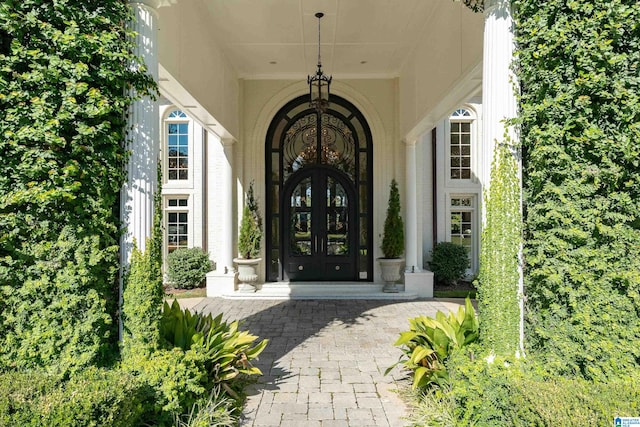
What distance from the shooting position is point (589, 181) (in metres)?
3.01

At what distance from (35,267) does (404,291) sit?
7598 millimetres

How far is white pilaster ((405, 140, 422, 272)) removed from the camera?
9.40m

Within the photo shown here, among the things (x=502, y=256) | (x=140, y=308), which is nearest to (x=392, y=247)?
(x=502, y=256)

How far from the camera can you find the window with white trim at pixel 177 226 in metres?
11.6

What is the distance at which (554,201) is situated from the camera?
3.09m

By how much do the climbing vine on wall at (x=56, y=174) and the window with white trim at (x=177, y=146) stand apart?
8.77m

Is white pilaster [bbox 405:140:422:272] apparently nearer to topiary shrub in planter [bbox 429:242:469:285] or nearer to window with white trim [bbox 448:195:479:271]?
topiary shrub in planter [bbox 429:242:469:285]

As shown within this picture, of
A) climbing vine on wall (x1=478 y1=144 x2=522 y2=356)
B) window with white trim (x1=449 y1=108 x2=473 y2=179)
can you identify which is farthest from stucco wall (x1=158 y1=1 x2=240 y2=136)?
→ window with white trim (x1=449 y1=108 x2=473 y2=179)

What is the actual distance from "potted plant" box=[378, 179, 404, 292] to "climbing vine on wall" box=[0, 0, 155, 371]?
6785 mm

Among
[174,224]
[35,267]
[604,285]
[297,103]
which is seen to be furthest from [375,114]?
[35,267]

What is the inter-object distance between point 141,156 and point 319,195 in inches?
265

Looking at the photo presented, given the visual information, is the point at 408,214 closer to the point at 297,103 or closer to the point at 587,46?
the point at 297,103

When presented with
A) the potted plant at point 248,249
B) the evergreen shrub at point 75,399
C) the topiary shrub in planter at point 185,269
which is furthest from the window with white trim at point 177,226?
the evergreen shrub at point 75,399

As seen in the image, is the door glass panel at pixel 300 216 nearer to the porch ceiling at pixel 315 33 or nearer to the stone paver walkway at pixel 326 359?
the stone paver walkway at pixel 326 359
